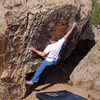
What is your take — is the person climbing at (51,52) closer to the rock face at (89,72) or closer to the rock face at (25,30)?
the rock face at (25,30)

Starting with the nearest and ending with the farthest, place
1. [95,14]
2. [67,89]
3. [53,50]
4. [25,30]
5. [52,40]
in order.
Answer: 1. [25,30]
2. [53,50]
3. [52,40]
4. [67,89]
5. [95,14]

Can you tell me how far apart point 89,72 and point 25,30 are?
2639 mm

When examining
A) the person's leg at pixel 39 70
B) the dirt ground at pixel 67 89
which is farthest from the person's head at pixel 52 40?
the dirt ground at pixel 67 89

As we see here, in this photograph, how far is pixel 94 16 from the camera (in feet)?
47.9

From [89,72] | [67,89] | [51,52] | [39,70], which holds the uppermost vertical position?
[51,52]

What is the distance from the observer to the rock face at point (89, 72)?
1155cm

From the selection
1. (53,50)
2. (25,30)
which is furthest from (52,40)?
(25,30)

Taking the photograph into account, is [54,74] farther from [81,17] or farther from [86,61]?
[81,17]

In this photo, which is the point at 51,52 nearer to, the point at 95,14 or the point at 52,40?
the point at 52,40

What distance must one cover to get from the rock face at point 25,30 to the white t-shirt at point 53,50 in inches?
7.0

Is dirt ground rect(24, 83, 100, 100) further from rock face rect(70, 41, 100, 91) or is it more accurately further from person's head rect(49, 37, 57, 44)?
person's head rect(49, 37, 57, 44)

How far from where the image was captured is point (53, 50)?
10.4m

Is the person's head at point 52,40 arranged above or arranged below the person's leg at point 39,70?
above

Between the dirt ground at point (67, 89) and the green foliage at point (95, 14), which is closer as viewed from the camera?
the dirt ground at point (67, 89)
